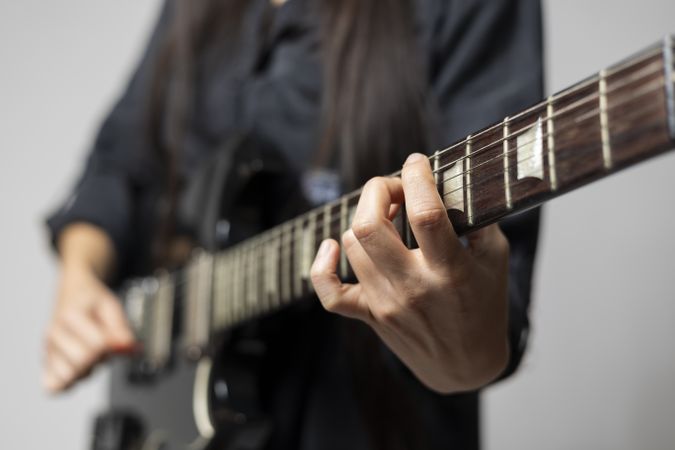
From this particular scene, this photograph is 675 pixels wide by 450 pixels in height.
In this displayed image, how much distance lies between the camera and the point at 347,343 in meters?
0.59

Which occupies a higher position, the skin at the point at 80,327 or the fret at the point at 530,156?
the fret at the point at 530,156

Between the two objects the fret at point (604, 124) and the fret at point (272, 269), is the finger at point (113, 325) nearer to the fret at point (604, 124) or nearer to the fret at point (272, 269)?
the fret at point (272, 269)

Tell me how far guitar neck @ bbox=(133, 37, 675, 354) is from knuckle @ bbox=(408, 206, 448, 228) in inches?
0.6

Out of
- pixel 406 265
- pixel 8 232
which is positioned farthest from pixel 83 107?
pixel 406 265

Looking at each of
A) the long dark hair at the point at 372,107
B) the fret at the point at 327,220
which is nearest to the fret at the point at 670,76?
the fret at the point at 327,220

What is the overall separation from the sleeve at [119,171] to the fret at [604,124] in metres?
0.68

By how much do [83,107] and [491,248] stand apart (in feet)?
4.05

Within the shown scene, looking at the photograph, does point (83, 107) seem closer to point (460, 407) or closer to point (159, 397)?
point (159, 397)

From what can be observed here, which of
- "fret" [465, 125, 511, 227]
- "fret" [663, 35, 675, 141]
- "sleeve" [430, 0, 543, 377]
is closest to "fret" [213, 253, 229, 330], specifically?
"sleeve" [430, 0, 543, 377]

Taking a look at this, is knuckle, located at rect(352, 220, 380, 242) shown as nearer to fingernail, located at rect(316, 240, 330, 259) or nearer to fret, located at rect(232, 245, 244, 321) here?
fingernail, located at rect(316, 240, 330, 259)

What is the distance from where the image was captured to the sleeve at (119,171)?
85 cm

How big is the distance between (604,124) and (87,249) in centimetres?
68

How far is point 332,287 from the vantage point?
1.28ft

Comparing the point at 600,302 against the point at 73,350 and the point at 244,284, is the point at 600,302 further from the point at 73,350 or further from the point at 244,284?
the point at 73,350
